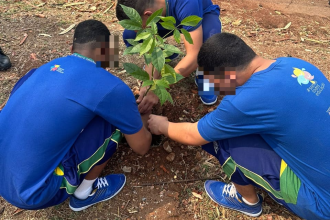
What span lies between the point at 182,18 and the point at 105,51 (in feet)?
3.15

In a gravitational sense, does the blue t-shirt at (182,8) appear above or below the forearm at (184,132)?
above

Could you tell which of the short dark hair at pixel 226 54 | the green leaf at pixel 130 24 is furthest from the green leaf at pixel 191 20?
the green leaf at pixel 130 24

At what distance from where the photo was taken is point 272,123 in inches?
61.3

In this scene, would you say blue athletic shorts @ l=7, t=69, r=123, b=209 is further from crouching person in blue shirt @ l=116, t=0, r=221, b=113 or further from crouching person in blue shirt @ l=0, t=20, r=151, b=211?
crouching person in blue shirt @ l=116, t=0, r=221, b=113

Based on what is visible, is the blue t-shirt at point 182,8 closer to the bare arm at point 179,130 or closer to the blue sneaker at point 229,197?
the bare arm at point 179,130

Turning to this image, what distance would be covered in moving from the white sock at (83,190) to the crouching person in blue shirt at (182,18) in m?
0.72

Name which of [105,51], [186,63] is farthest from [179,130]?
[186,63]

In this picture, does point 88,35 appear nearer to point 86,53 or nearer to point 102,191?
point 86,53

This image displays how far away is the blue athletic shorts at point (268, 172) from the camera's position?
164 cm

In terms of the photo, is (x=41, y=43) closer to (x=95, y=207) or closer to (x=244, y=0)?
(x=95, y=207)

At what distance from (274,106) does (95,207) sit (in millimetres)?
1554

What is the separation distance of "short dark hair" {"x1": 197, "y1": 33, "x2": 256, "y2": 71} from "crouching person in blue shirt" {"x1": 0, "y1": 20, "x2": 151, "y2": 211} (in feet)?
1.81

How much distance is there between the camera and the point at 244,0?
501 centimetres

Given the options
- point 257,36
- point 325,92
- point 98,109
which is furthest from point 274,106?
point 257,36
